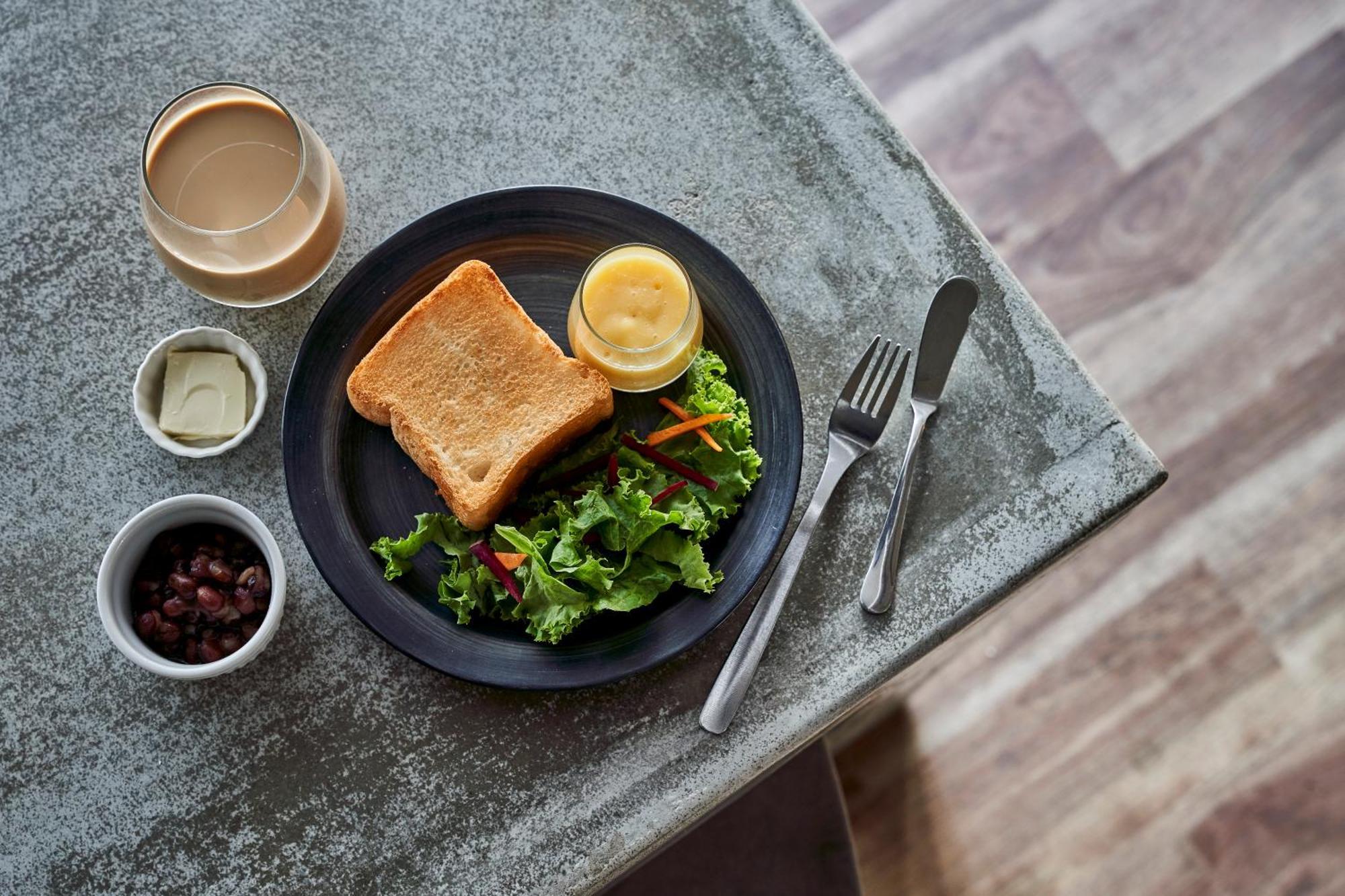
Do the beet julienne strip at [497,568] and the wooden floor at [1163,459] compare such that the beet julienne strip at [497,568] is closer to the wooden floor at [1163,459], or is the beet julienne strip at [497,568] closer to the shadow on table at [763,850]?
the shadow on table at [763,850]

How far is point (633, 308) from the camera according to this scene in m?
1.20

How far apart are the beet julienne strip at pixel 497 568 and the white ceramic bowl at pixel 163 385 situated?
1.06 feet

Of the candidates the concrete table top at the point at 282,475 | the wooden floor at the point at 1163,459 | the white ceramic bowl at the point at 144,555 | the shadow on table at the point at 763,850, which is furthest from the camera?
the wooden floor at the point at 1163,459

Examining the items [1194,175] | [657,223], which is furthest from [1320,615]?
[657,223]

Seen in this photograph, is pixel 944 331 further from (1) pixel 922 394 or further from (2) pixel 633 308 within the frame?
(2) pixel 633 308

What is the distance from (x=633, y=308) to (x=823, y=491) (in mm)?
327

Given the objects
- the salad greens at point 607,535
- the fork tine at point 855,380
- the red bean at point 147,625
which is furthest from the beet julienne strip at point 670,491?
the red bean at point 147,625

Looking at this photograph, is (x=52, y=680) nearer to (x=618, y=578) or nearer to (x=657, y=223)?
(x=618, y=578)

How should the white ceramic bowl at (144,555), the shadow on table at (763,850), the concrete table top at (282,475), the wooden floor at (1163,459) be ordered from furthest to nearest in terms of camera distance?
the wooden floor at (1163,459) < the shadow on table at (763,850) < the concrete table top at (282,475) < the white ceramic bowl at (144,555)

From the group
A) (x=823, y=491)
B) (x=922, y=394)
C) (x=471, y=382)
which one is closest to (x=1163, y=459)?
(x=922, y=394)

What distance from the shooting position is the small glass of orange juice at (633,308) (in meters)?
1.18

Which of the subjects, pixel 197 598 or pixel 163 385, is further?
pixel 163 385

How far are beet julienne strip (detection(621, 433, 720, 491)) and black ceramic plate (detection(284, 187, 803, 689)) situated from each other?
0.19 feet

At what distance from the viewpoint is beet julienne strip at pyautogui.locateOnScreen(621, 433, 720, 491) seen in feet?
3.88
